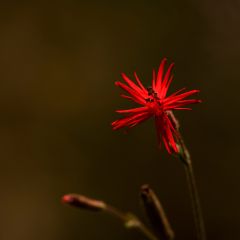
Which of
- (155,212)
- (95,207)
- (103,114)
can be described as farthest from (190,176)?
(103,114)

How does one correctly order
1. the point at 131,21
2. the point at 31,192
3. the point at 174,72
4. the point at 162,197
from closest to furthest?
1. the point at 162,197
2. the point at 174,72
3. the point at 31,192
4. the point at 131,21

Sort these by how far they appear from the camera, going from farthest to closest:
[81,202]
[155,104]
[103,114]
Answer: [103,114] → [81,202] → [155,104]

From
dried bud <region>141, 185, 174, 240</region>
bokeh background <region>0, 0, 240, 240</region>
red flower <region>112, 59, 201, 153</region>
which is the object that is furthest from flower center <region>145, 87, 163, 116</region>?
bokeh background <region>0, 0, 240, 240</region>

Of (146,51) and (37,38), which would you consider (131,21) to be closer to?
(146,51)

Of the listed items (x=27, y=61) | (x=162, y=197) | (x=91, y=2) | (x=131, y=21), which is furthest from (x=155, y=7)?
(x=162, y=197)

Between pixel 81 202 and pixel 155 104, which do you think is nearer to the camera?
pixel 155 104

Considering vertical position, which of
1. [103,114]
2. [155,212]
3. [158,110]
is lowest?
[155,212]

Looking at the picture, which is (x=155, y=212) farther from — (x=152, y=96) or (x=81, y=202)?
(x=152, y=96)

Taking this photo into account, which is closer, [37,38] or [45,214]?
[45,214]
